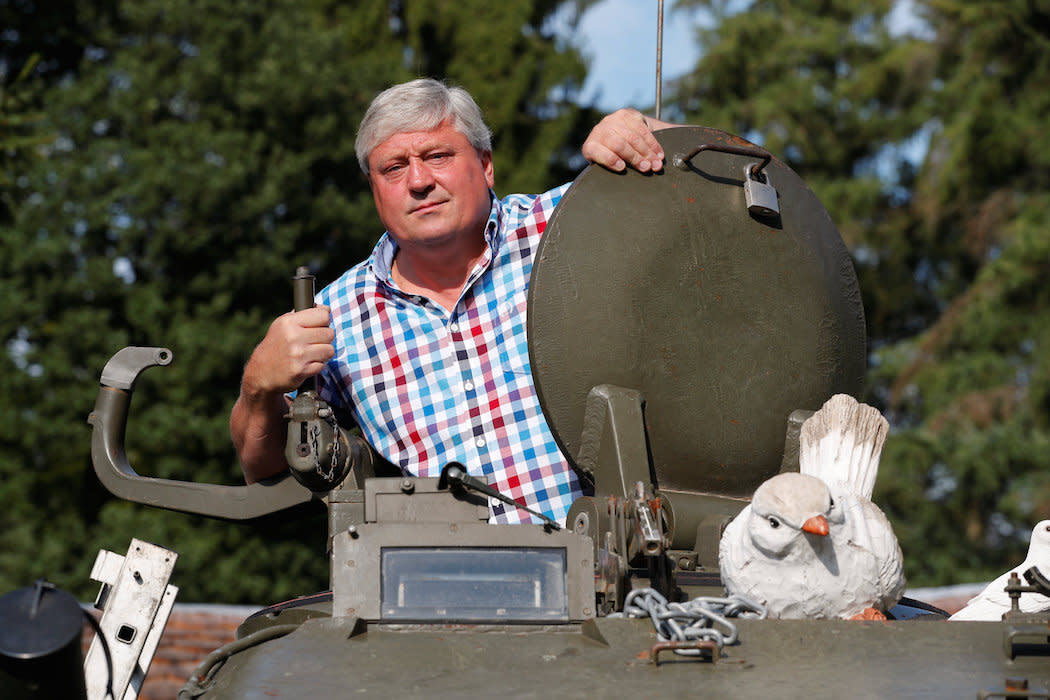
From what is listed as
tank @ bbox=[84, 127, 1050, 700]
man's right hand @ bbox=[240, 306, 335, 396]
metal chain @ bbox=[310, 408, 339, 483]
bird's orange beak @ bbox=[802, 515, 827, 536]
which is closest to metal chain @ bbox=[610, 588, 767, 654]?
tank @ bbox=[84, 127, 1050, 700]

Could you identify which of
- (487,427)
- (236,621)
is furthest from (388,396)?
(236,621)

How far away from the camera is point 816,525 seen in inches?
119

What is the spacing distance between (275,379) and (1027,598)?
192 cm

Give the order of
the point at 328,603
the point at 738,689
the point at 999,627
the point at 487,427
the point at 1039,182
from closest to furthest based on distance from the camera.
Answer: the point at 738,689
the point at 999,627
the point at 328,603
the point at 487,427
the point at 1039,182

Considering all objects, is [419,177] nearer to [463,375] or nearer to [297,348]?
[463,375]

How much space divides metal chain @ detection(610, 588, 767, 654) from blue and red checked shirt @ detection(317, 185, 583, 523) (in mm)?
1146

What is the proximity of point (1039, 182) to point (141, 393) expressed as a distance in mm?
10886

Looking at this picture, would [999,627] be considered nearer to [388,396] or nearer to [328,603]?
[328,603]

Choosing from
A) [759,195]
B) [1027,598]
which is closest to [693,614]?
[1027,598]

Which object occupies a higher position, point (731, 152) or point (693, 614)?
point (731, 152)

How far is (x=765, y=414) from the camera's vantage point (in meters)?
3.99

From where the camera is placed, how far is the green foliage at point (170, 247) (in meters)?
16.6

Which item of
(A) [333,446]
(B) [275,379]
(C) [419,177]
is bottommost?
(A) [333,446]

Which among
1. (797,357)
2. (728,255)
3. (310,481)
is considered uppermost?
(728,255)
